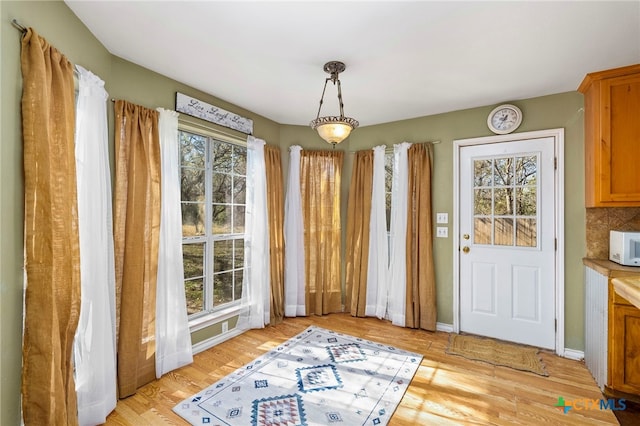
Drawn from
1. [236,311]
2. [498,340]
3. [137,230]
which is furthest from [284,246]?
[498,340]

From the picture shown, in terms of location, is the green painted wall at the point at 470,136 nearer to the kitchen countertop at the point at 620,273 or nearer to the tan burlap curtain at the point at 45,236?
the kitchen countertop at the point at 620,273

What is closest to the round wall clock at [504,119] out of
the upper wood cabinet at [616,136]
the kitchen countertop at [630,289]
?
the upper wood cabinet at [616,136]

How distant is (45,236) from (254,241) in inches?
82.8

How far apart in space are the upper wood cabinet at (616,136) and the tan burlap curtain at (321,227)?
2.60 metres

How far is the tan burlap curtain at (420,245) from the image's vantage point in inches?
137

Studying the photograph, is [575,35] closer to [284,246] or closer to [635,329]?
[635,329]

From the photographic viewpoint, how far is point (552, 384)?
2400 millimetres

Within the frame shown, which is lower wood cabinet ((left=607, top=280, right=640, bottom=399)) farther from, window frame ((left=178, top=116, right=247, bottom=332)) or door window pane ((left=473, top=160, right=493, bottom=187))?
window frame ((left=178, top=116, right=247, bottom=332))

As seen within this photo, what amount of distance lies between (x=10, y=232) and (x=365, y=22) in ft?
7.21

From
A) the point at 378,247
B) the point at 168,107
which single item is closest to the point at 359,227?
the point at 378,247

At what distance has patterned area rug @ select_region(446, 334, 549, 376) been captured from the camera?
268cm

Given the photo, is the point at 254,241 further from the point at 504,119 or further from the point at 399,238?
the point at 504,119

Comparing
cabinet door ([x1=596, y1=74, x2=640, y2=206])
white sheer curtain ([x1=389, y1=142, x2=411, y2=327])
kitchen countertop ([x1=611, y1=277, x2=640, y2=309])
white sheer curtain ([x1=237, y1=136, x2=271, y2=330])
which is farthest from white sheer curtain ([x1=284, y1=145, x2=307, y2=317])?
kitchen countertop ([x1=611, y1=277, x2=640, y2=309])

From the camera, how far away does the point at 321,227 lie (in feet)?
13.1
